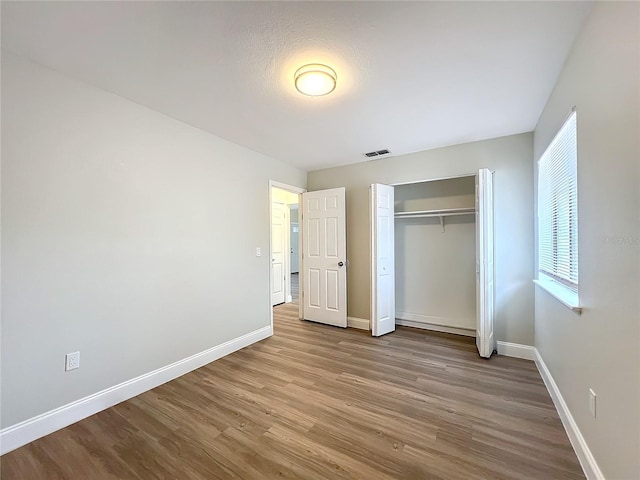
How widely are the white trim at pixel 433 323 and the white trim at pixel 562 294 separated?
4.45ft

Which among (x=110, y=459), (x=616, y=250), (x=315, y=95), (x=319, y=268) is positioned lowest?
(x=110, y=459)

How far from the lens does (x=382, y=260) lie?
381cm

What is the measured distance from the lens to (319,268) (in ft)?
14.3

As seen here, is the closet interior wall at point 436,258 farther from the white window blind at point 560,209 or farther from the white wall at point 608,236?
the white wall at point 608,236

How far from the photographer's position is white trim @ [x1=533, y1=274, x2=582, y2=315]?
1689 millimetres

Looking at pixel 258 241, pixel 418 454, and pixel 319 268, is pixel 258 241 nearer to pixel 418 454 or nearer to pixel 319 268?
pixel 319 268

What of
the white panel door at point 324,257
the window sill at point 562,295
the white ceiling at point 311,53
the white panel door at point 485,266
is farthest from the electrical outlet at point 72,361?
the white panel door at point 485,266

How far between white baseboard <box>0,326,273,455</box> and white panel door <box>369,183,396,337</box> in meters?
1.95

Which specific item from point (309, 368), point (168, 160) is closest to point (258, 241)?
point (168, 160)

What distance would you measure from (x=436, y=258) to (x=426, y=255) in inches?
5.6

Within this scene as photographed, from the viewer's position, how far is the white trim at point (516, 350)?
2.99 m

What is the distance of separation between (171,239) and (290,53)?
192 centimetres

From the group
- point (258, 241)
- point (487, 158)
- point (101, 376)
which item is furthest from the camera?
point (258, 241)

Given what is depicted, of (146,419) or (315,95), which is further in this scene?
(315,95)
